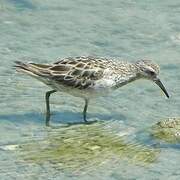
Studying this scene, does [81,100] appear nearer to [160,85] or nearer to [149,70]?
[149,70]

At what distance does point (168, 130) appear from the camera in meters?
10.6

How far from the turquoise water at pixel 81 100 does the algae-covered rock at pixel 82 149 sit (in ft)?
0.05

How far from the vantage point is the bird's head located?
12125 mm

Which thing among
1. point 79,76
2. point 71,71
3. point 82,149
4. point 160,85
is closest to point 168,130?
point 82,149

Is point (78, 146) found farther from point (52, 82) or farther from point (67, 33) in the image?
point (67, 33)

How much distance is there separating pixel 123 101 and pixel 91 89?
69 centimetres

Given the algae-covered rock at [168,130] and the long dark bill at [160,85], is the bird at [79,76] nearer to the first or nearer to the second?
the long dark bill at [160,85]

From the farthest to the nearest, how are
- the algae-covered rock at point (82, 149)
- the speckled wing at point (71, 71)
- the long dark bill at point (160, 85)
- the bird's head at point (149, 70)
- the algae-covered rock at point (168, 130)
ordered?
the bird's head at point (149, 70) < the long dark bill at point (160, 85) < the speckled wing at point (71, 71) < the algae-covered rock at point (168, 130) < the algae-covered rock at point (82, 149)

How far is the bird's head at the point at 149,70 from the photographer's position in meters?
12.1

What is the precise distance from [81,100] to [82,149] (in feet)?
6.94

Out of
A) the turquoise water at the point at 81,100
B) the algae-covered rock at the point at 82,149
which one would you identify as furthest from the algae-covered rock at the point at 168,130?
the algae-covered rock at the point at 82,149

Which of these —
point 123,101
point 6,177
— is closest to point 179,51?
point 123,101

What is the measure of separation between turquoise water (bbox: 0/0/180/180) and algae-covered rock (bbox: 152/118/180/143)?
0.38 feet

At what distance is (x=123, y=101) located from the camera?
12039 millimetres
